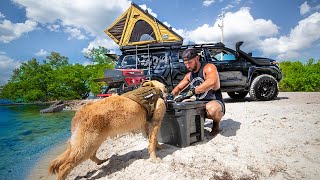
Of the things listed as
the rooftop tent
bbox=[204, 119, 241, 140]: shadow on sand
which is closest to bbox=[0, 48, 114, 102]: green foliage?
the rooftop tent

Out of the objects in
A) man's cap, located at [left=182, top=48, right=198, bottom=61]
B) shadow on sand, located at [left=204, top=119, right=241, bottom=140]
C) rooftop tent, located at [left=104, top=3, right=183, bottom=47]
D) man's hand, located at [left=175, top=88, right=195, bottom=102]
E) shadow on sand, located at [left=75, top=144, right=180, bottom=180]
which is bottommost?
shadow on sand, located at [left=75, top=144, right=180, bottom=180]

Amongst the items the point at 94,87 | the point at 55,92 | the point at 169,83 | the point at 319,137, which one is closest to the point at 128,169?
the point at 319,137

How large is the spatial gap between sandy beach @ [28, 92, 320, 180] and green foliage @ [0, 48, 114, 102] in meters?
33.9

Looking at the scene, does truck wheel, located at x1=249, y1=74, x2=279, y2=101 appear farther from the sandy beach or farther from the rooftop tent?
the rooftop tent

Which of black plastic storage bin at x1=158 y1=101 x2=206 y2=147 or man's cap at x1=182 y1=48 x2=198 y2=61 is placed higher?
man's cap at x1=182 y1=48 x2=198 y2=61

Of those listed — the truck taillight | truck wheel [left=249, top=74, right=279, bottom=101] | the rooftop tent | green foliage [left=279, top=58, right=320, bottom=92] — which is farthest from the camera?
green foliage [left=279, top=58, right=320, bottom=92]

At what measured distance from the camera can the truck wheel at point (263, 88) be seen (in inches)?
328

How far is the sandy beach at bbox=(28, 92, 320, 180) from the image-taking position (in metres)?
2.75

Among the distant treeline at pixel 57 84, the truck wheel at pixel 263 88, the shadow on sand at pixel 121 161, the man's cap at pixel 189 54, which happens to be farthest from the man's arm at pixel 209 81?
the distant treeline at pixel 57 84

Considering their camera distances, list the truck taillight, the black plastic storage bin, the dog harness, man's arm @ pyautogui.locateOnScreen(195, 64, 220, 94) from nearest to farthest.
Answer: the dog harness, the black plastic storage bin, man's arm @ pyautogui.locateOnScreen(195, 64, 220, 94), the truck taillight

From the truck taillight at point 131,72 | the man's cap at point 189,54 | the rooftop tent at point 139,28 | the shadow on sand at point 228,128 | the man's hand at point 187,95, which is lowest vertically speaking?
the shadow on sand at point 228,128

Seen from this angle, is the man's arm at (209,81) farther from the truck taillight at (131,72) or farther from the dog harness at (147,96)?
the truck taillight at (131,72)

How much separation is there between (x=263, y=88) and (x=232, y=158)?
252 inches

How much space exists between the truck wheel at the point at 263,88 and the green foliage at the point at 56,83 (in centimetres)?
3098
